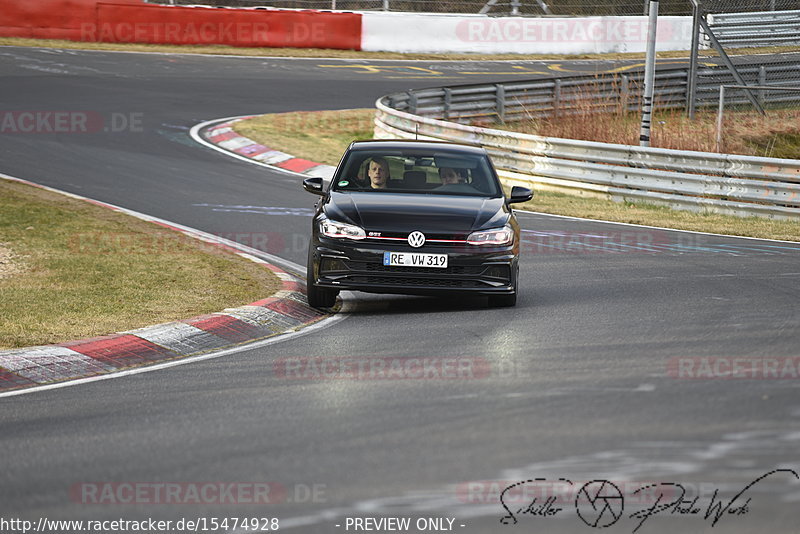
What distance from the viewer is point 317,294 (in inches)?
417

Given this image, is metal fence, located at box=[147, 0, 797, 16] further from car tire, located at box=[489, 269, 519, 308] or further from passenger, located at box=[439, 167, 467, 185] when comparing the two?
car tire, located at box=[489, 269, 519, 308]

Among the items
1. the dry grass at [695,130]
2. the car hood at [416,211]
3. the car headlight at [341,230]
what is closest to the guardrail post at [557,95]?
the dry grass at [695,130]

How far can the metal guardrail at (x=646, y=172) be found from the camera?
58.2 feet

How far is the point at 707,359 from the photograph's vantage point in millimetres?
8102

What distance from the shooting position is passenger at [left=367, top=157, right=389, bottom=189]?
37.0ft

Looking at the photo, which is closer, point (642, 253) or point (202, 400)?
point (202, 400)

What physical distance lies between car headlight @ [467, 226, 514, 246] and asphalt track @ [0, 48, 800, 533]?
0.62 m

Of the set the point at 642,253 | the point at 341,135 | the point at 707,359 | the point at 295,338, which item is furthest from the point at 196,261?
the point at 341,135

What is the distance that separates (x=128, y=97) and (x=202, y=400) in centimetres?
2269

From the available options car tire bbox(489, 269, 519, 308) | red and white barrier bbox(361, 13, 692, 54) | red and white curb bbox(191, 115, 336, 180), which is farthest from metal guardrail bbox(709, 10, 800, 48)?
car tire bbox(489, 269, 519, 308)

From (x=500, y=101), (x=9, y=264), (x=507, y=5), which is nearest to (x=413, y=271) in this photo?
(x=9, y=264)

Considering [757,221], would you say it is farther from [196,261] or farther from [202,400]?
[202,400]
